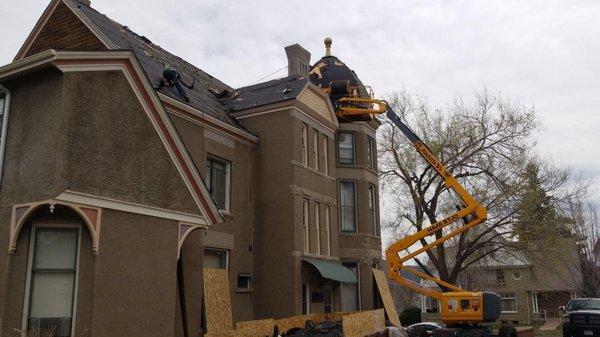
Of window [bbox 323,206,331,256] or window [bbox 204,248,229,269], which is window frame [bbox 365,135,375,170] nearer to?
window [bbox 323,206,331,256]

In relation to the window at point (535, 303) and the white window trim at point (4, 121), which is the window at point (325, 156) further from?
the window at point (535, 303)

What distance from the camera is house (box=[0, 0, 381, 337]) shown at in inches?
425

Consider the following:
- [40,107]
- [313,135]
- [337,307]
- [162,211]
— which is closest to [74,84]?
[40,107]

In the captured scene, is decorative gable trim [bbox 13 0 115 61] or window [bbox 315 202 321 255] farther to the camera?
window [bbox 315 202 321 255]

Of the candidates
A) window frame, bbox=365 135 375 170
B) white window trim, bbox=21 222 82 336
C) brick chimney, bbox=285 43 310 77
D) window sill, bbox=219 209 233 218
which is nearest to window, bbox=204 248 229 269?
window sill, bbox=219 209 233 218

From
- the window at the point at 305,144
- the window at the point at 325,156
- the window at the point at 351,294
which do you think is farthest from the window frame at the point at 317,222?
the window at the point at 351,294

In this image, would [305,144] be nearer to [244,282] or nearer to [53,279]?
[244,282]

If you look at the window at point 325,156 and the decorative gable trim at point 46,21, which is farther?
the window at point 325,156

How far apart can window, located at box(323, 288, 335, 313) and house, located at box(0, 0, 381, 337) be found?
3.66 feet

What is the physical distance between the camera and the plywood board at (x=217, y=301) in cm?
1555

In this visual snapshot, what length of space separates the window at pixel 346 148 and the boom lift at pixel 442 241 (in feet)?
2.42

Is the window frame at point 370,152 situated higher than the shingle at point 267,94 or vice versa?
the shingle at point 267,94

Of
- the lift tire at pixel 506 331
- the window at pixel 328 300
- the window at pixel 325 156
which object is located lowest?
the lift tire at pixel 506 331

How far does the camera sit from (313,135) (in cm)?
2203
